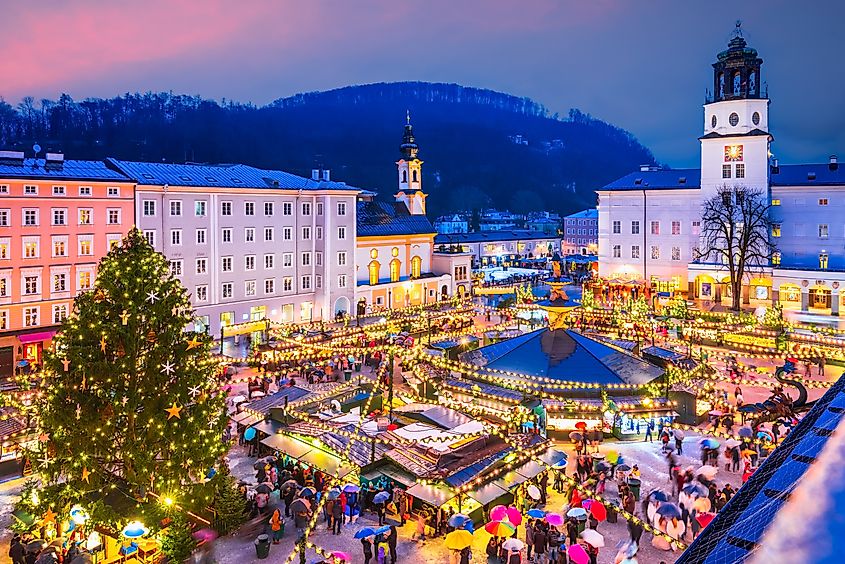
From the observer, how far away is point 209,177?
44.1 m

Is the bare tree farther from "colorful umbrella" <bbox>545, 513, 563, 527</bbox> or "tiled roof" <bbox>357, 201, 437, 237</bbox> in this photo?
"colorful umbrella" <bbox>545, 513, 563, 527</bbox>

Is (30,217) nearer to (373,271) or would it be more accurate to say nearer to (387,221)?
(373,271)

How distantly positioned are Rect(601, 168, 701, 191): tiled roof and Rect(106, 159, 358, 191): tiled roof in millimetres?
30359

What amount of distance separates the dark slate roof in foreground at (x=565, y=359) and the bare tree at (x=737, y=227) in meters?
31.9

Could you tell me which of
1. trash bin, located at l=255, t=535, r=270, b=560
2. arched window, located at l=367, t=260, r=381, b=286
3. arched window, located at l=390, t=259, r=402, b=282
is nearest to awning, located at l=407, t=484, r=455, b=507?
trash bin, located at l=255, t=535, r=270, b=560

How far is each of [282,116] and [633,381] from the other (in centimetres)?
15251

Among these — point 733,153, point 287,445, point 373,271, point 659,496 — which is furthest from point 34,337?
point 733,153

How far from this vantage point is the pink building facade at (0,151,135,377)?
3378 cm

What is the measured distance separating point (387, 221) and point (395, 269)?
4642 mm

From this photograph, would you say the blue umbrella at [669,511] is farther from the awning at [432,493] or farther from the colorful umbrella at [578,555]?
the awning at [432,493]

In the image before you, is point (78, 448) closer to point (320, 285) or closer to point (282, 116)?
point (320, 285)

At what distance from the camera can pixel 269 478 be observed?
19.3 meters

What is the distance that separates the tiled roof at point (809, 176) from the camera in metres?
55.6

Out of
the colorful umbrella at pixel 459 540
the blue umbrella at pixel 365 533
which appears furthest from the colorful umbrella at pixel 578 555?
the blue umbrella at pixel 365 533
